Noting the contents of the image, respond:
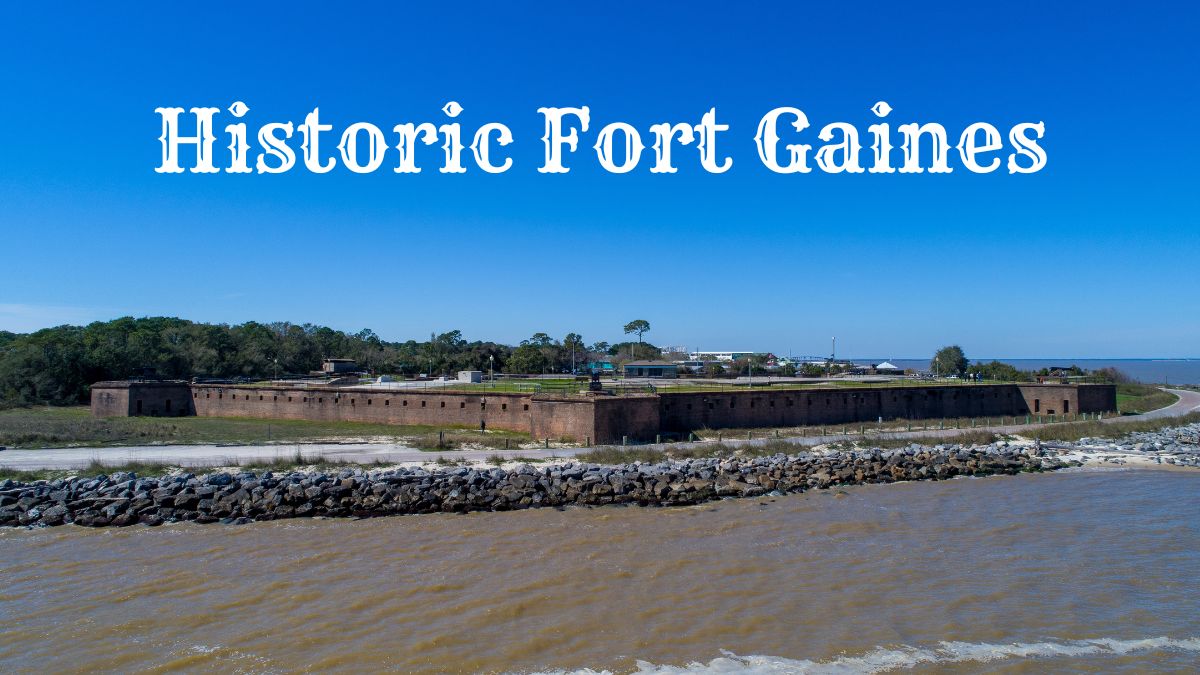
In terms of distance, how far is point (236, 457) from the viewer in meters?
21.0

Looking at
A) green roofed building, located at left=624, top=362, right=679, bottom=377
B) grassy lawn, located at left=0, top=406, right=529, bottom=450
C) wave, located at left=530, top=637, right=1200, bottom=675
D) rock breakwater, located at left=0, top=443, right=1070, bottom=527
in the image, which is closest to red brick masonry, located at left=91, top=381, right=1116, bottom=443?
grassy lawn, located at left=0, top=406, right=529, bottom=450

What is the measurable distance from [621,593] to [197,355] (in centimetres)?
5220

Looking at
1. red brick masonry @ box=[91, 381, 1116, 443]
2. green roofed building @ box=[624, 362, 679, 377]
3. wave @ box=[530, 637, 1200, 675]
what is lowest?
wave @ box=[530, 637, 1200, 675]

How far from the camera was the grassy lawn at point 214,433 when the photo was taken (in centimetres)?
2459

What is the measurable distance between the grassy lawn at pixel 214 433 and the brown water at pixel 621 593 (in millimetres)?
10187

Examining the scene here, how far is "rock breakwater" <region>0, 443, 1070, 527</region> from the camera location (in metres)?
15.8

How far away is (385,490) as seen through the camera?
16859mm

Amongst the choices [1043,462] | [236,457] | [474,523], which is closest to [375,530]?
[474,523]

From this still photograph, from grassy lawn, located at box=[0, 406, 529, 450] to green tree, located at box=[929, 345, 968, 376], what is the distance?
156 ft

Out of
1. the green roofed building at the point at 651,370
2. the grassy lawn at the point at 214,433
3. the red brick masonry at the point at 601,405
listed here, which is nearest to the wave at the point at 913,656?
the grassy lawn at the point at 214,433

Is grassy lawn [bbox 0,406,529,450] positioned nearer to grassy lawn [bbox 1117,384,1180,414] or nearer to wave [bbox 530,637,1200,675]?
wave [bbox 530,637,1200,675]

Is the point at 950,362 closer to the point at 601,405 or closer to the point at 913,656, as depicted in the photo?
the point at 601,405

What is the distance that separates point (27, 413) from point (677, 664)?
40.2 m

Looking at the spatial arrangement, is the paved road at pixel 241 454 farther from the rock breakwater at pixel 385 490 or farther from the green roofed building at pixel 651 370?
the green roofed building at pixel 651 370
